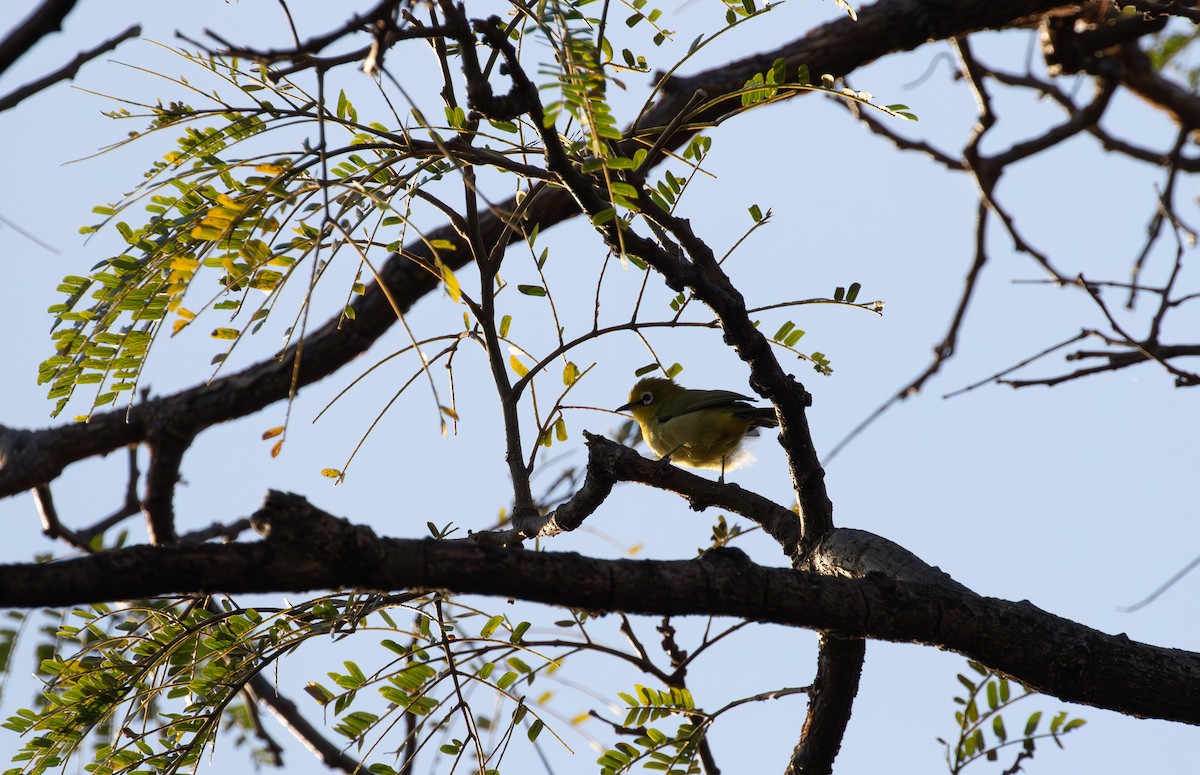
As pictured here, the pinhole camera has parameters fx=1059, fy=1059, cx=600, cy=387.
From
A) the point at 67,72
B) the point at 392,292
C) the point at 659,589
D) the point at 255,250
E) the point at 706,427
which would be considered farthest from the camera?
the point at 392,292

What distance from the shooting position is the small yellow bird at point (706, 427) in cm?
517

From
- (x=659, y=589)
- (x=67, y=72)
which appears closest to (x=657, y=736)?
(x=659, y=589)

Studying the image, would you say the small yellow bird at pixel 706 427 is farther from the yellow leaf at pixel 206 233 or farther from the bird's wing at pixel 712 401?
the yellow leaf at pixel 206 233

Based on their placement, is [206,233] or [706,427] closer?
[206,233]

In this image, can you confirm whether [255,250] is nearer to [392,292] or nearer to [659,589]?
[659,589]

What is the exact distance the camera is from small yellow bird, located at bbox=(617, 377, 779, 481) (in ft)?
17.0

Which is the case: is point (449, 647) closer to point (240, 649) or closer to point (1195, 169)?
point (240, 649)

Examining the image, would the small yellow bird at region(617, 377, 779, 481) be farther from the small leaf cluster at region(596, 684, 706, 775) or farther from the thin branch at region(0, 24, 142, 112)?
the thin branch at region(0, 24, 142, 112)

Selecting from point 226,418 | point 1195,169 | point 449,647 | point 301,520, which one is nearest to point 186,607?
point 449,647

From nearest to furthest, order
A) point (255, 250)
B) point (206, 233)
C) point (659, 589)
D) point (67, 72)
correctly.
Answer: point (67, 72), point (659, 589), point (206, 233), point (255, 250)

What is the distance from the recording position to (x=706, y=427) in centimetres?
521

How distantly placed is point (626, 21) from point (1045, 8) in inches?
155

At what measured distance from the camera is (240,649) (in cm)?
286

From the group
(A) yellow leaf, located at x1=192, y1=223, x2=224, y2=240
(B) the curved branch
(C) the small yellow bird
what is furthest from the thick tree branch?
(B) the curved branch
